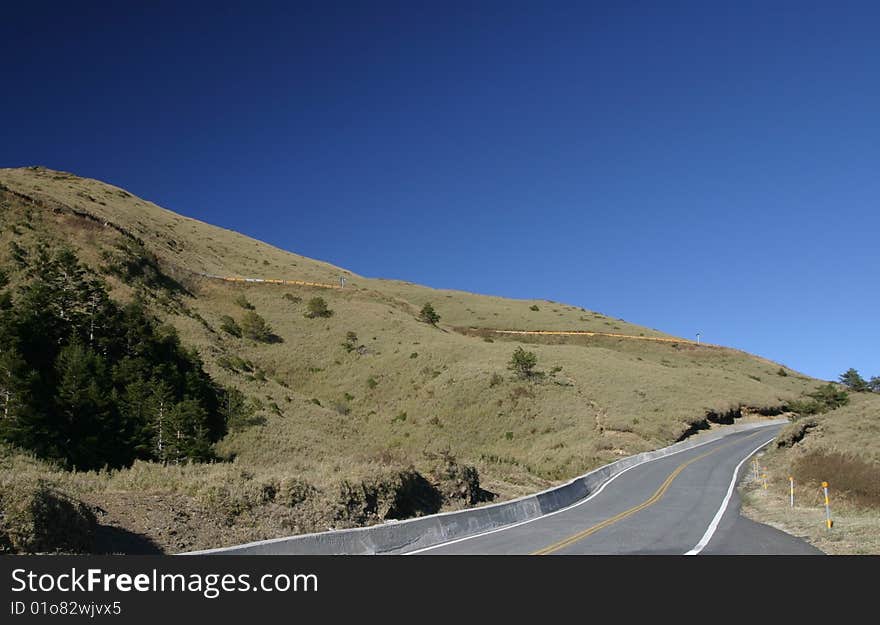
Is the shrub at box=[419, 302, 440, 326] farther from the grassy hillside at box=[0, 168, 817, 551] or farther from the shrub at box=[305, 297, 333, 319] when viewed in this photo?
the shrub at box=[305, 297, 333, 319]

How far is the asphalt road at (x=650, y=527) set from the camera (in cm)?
1406

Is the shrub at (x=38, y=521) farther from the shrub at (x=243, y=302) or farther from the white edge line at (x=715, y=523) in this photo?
the shrub at (x=243, y=302)

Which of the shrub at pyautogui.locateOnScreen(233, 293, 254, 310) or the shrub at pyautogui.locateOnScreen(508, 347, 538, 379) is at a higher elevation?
the shrub at pyautogui.locateOnScreen(233, 293, 254, 310)

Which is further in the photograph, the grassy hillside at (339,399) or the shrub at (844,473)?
the shrub at (844,473)

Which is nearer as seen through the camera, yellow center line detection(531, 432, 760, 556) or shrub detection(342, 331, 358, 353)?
yellow center line detection(531, 432, 760, 556)

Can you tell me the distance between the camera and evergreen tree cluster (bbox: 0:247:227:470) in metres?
25.7

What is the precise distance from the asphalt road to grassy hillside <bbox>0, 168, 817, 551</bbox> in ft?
12.5

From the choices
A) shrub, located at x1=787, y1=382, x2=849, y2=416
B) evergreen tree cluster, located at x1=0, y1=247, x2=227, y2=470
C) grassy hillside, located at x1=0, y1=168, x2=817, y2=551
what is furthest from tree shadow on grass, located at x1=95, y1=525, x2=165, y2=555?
Result: shrub, located at x1=787, y1=382, x2=849, y2=416

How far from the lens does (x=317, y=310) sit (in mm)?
74625

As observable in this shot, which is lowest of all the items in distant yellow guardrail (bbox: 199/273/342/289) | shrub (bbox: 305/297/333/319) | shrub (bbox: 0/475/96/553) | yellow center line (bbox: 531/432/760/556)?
yellow center line (bbox: 531/432/760/556)

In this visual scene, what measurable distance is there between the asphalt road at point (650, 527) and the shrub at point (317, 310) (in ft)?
156

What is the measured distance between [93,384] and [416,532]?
19570 millimetres

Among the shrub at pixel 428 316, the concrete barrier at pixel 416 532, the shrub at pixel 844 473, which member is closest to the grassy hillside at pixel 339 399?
the concrete barrier at pixel 416 532
